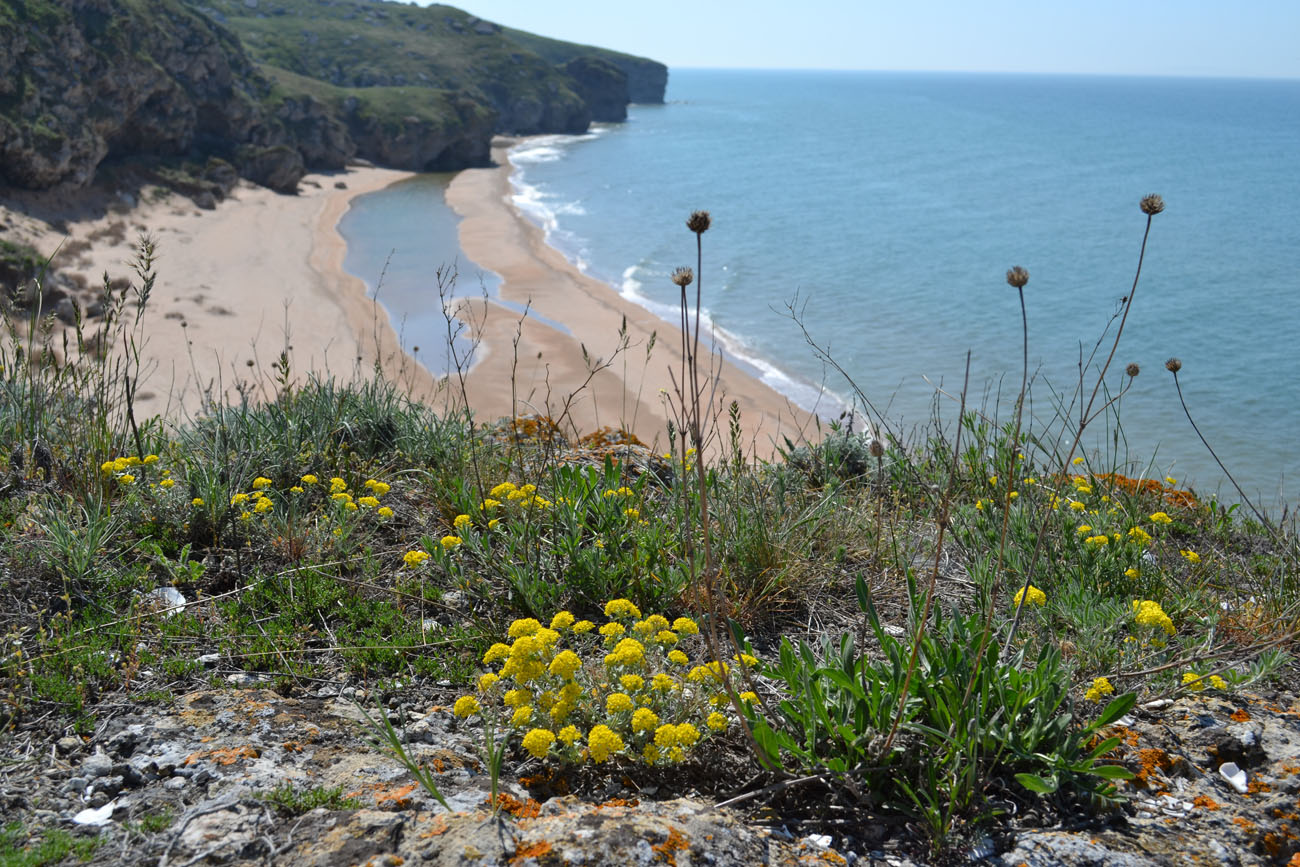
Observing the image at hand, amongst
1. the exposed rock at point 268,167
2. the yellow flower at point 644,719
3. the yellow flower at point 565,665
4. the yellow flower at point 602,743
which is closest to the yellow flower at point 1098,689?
the yellow flower at point 644,719

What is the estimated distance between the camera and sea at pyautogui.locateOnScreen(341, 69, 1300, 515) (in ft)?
53.4

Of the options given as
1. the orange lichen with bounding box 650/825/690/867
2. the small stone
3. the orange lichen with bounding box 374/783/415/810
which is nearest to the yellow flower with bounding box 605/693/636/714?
the orange lichen with bounding box 650/825/690/867

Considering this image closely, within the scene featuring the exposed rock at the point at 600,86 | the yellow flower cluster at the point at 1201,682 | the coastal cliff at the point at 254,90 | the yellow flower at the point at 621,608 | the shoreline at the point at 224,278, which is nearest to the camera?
the yellow flower cluster at the point at 1201,682

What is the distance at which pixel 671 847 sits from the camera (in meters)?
2.12

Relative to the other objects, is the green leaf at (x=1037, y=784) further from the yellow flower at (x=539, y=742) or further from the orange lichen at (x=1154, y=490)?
the orange lichen at (x=1154, y=490)

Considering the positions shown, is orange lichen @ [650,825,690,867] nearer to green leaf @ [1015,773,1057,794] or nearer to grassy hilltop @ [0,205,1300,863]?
grassy hilltop @ [0,205,1300,863]

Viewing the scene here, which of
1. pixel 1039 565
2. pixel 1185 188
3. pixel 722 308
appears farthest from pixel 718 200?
pixel 1039 565

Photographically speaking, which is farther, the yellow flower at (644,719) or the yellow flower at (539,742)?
the yellow flower at (644,719)

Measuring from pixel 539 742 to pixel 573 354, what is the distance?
18.8 m

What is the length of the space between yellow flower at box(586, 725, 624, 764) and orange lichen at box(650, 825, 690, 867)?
12.2 inches

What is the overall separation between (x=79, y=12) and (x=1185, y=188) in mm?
55174

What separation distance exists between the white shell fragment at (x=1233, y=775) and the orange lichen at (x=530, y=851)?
2040 mm

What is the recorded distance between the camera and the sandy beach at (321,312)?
17078 mm

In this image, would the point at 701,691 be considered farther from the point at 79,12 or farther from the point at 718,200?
the point at 79,12
